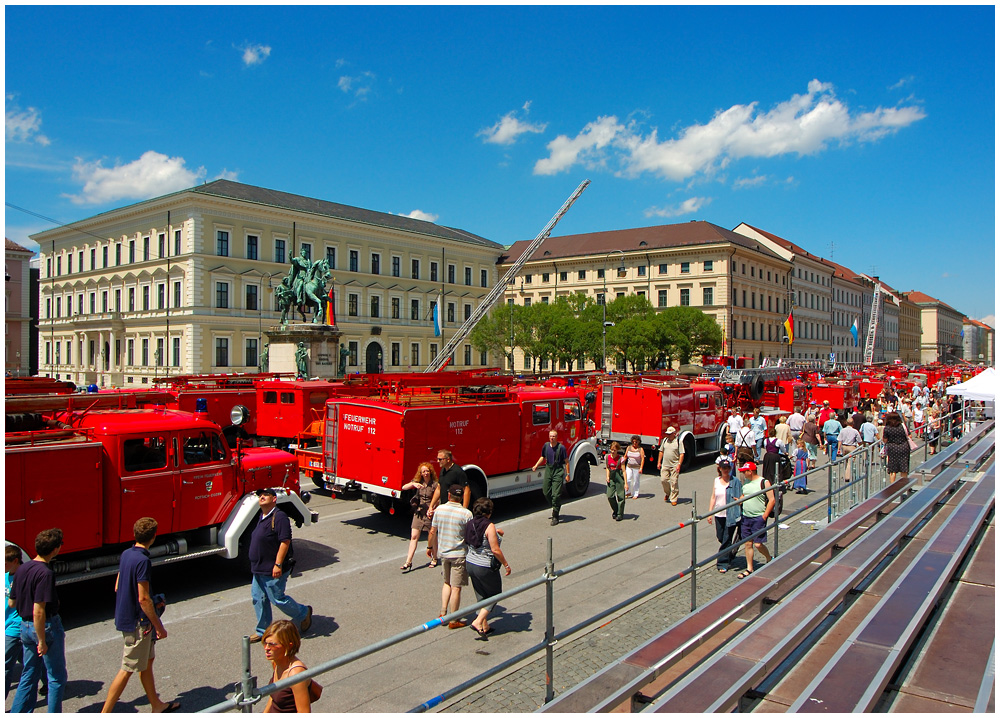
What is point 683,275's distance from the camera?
7988 centimetres

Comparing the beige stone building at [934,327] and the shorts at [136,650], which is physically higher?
the beige stone building at [934,327]

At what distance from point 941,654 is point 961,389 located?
7.86 metres

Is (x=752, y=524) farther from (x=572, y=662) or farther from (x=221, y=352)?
(x=221, y=352)

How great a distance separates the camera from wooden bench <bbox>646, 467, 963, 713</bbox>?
15.9 ft

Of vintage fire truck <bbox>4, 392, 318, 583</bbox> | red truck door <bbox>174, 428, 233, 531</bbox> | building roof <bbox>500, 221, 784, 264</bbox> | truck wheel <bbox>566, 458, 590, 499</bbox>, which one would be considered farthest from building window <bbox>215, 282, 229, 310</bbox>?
red truck door <bbox>174, 428, 233, 531</bbox>

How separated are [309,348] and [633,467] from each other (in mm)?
22768

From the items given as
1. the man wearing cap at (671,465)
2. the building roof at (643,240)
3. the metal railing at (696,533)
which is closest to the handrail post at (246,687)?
the metal railing at (696,533)

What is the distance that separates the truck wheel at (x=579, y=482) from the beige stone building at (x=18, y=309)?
74049mm

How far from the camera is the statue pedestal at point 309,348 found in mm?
34188

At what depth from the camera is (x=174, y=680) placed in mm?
6625

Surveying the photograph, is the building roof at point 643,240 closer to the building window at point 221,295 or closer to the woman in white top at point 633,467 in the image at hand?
the building window at point 221,295

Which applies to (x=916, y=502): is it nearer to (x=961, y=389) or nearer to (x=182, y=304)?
(x=961, y=389)

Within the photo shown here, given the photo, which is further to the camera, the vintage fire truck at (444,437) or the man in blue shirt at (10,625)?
the vintage fire truck at (444,437)

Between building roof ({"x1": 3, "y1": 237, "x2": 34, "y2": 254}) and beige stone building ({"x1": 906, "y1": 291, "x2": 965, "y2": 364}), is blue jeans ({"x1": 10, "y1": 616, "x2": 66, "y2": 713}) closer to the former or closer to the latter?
building roof ({"x1": 3, "y1": 237, "x2": 34, "y2": 254})
